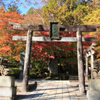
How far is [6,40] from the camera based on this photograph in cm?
1202

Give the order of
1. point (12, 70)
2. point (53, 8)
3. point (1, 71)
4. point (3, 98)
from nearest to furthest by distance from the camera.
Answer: point (3, 98)
point (1, 71)
point (12, 70)
point (53, 8)

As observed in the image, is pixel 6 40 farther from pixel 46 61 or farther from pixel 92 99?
pixel 92 99

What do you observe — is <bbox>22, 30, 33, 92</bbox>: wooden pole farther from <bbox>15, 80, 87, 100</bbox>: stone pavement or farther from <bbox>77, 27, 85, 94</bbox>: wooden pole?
<bbox>77, 27, 85, 94</bbox>: wooden pole

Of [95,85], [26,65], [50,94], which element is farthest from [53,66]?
[95,85]

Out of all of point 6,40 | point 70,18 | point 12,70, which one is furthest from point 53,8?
point 12,70

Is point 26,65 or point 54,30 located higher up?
point 54,30

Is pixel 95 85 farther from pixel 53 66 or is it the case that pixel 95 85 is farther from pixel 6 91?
pixel 53 66

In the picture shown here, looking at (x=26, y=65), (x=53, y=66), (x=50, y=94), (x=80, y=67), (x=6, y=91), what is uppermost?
(x=26, y=65)

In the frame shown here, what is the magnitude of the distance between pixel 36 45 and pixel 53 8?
713cm

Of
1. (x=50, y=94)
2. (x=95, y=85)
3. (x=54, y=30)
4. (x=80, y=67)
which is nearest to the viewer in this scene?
(x=95, y=85)

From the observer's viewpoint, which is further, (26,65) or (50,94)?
(26,65)

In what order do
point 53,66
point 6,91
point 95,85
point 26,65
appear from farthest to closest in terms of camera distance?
point 53,66
point 26,65
point 6,91
point 95,85

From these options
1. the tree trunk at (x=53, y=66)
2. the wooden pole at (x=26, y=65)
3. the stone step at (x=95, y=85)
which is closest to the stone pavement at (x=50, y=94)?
the wooden pole at (x=26, y=65)

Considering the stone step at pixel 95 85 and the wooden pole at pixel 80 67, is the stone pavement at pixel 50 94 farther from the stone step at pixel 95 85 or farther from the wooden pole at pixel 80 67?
the stone step at pixel 95 85
